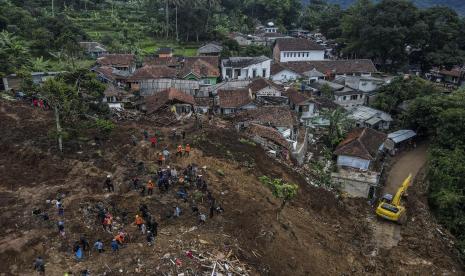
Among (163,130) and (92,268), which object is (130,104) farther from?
(92,268)

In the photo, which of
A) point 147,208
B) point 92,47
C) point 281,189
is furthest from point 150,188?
point 92,47

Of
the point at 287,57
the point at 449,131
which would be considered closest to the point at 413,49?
the point at 287,57

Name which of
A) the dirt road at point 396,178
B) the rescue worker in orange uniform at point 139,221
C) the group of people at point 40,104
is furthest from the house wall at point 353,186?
the group of people at point 40,104

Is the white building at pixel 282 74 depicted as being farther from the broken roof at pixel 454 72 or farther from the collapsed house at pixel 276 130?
the broken roof at pixel 454 72

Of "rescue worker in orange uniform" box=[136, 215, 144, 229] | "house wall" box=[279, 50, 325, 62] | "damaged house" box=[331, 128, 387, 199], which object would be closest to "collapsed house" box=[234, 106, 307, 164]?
"damaged house" box=[331, 128, 387, 199]

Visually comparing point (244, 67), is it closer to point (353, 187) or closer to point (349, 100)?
point (349, 100)
